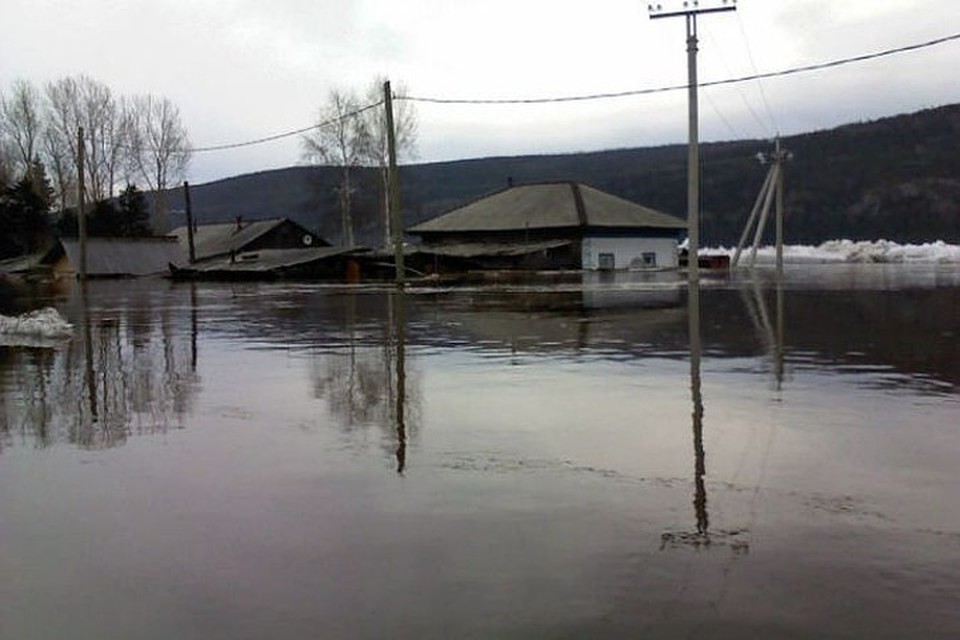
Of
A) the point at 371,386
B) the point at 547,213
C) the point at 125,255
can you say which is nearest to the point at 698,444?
the point at 371,386

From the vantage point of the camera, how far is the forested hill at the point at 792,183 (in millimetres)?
132375

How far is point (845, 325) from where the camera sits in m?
17.3

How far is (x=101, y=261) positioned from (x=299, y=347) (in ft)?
179

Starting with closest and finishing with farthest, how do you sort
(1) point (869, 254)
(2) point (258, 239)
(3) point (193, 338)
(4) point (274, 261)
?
(3) point (193, 338) < (4) point (274, 261) < (2) point (258, 239) < (1) point (869, 254)

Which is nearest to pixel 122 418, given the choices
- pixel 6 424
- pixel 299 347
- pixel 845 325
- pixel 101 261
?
pixel 6 424

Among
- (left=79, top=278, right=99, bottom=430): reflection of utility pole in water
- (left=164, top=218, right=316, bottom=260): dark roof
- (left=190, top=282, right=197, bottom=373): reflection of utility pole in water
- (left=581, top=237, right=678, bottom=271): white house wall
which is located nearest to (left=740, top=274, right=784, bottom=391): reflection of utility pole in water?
(left=79, top=278, right=99, bottom=430): reflection of utility pole in water

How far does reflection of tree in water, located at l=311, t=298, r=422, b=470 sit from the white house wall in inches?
1921

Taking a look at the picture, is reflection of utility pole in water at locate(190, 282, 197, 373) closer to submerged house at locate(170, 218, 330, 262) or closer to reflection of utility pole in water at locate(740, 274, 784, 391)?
reflection of utility pole in water at locate(740, 274, 784, 391)

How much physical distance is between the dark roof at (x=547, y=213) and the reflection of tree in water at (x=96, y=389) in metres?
49.3

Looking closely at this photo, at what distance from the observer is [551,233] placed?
210 ft

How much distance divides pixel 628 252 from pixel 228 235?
34525mm

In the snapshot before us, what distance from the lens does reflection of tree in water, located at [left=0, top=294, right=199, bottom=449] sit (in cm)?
823

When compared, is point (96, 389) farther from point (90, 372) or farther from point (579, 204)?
point (579, 204)

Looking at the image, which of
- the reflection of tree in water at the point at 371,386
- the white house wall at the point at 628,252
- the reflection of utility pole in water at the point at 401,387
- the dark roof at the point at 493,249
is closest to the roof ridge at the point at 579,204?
the white house wall at the point at 628,252
